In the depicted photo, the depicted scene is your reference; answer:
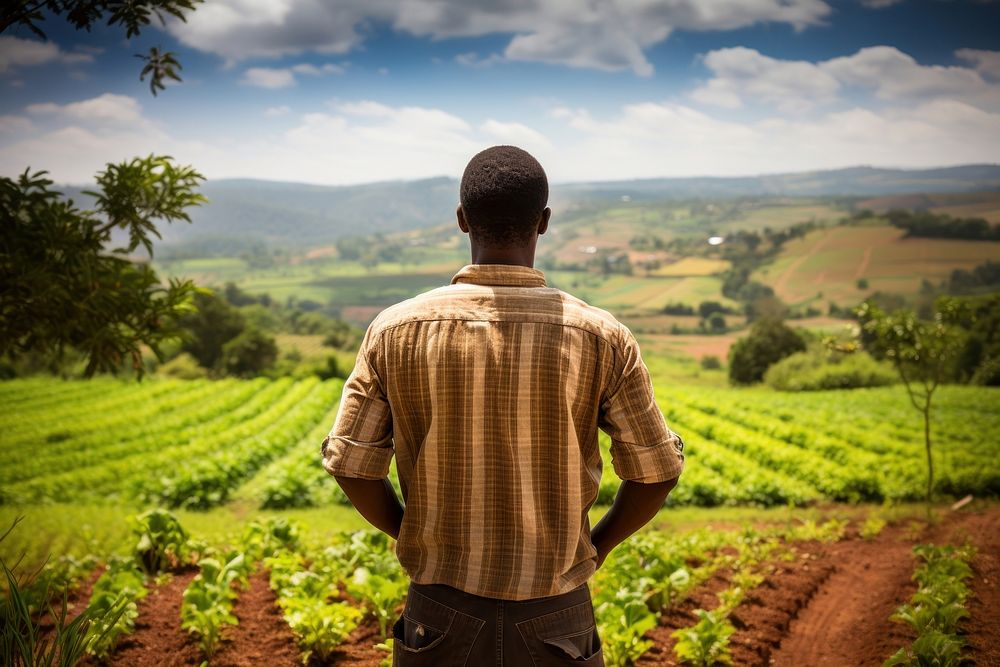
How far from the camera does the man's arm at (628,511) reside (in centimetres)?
176

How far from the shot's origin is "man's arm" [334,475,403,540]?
1755 mm

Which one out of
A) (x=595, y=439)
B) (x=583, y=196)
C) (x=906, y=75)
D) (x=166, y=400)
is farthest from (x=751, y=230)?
(x=595, y=439)

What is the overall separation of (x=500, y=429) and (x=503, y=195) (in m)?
A: 0.57

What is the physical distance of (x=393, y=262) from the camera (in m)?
108

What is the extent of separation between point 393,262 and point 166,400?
85189mm

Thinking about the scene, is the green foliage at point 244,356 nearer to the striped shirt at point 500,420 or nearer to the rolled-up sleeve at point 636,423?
the striped shirt at point 500,420

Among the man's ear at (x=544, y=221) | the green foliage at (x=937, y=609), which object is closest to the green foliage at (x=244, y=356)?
the green foliage at (x=937, y=609)

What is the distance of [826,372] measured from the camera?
2473 cm

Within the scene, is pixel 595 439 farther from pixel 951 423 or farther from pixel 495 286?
pixel 951 423

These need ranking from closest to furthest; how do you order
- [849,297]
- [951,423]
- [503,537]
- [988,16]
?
[503,537] → [988,16] → [951,423] → [849,297]

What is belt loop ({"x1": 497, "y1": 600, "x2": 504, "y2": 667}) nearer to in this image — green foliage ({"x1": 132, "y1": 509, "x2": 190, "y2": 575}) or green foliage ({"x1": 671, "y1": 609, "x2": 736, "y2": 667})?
green foliage ({"x1": 671, "y1": 609, "x2": 736, "y2": 667})

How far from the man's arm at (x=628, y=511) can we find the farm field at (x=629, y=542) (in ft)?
7.21

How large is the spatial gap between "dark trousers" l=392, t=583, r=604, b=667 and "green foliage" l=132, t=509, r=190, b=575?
4.21 meters

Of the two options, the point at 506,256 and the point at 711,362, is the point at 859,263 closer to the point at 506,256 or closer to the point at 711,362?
the point at 711,362
